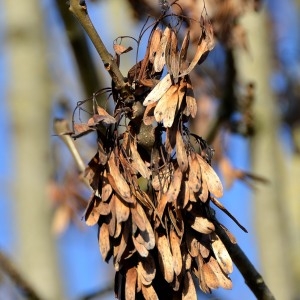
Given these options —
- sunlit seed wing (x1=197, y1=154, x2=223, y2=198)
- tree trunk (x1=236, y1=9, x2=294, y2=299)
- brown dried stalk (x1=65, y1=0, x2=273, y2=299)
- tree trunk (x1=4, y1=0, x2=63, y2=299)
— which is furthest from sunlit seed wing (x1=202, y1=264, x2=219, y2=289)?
tree trunk (x1=4, y1=0, x2=63, y2=299)

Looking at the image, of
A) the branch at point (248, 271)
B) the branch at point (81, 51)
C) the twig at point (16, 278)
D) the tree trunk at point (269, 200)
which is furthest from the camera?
the tree trunk at point (269, 200)

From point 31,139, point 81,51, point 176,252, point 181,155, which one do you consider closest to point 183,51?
point 181,155

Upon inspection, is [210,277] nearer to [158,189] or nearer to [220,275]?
[220,275]

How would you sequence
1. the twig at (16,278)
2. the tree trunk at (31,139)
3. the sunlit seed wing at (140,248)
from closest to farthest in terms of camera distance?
the sunlit seed wing at (140,248) → the twig at (16,278) → the tree trunk at (31,139)

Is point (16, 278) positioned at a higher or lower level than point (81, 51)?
lower

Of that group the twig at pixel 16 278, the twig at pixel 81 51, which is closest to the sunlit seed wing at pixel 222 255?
the twig at pixel 16 278

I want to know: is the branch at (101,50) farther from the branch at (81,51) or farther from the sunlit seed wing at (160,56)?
the branch at (81,51)
